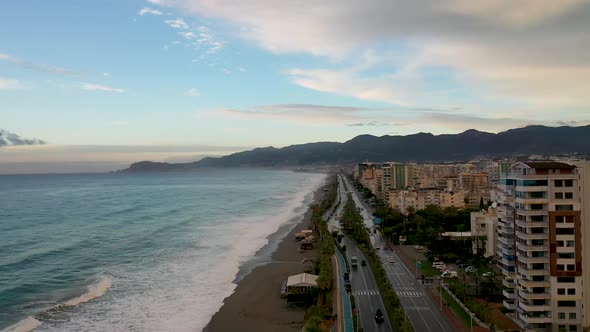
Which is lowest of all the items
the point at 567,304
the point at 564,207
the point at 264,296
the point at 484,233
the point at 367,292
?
the point at 264,296

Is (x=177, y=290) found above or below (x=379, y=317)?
below

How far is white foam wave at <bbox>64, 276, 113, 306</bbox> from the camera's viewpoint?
33222mm

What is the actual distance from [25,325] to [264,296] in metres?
15.0

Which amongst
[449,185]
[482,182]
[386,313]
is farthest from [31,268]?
[482,182]

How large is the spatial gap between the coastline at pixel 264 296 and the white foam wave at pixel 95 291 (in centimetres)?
921

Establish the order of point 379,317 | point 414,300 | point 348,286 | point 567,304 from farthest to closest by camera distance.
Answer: point 348,286, point 414,300, point 379,317, point 567,304

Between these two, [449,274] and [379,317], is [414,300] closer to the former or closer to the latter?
[379,317]

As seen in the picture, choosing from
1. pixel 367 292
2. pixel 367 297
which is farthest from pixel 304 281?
pixel 367 297

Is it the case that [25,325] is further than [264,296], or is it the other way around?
[264,296]

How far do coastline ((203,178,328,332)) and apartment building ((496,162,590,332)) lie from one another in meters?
Answer: 12.9

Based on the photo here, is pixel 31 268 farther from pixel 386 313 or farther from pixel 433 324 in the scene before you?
pixel 433 324

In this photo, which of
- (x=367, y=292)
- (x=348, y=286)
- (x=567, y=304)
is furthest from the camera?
(x=348, y=286)

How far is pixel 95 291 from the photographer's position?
35688 mm

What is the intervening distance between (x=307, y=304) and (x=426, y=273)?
1288cm
